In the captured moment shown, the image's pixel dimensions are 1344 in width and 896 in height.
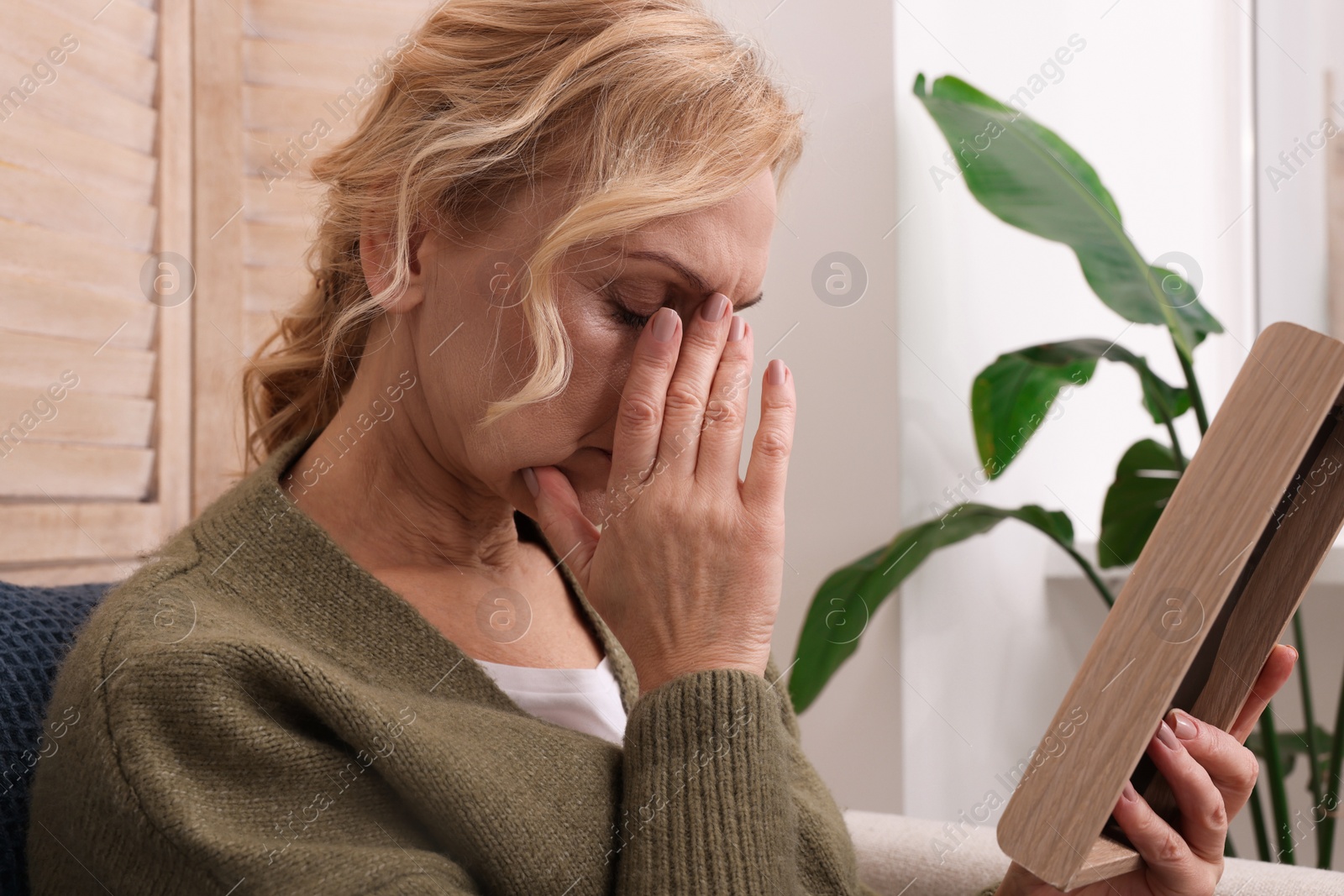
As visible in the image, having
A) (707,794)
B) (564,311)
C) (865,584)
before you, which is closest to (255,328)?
(564,311)

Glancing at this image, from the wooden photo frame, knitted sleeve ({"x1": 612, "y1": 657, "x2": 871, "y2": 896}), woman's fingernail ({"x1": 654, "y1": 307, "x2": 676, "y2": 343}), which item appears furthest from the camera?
woman's fingernail ({"x1": 654, "y1": 307, "x2": 676, "y2": 343})

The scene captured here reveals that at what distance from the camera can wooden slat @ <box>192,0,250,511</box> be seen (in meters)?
1.40

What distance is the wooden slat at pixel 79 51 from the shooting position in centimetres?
113

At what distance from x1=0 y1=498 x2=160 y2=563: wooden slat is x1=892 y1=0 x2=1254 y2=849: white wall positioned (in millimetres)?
1084

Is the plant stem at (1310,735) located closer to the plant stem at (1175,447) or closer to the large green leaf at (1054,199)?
the plant stem at (1175,447)

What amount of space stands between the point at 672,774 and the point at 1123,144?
1.63m

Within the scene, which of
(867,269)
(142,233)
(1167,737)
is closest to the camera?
(1167,737)

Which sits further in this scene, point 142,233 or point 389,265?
point 142,233

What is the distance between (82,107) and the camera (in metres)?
1.22

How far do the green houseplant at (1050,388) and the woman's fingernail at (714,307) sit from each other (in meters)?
0.74

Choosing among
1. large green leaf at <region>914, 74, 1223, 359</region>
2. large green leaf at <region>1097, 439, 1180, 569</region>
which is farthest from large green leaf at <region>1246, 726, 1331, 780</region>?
large green leaf at <region>914, 74, 1223, 359</region>

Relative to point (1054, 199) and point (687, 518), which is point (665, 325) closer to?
point (687, 518)

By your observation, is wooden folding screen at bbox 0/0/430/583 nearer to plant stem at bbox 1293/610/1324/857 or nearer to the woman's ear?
the woman's ear

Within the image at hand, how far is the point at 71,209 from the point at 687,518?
0.90 metres
